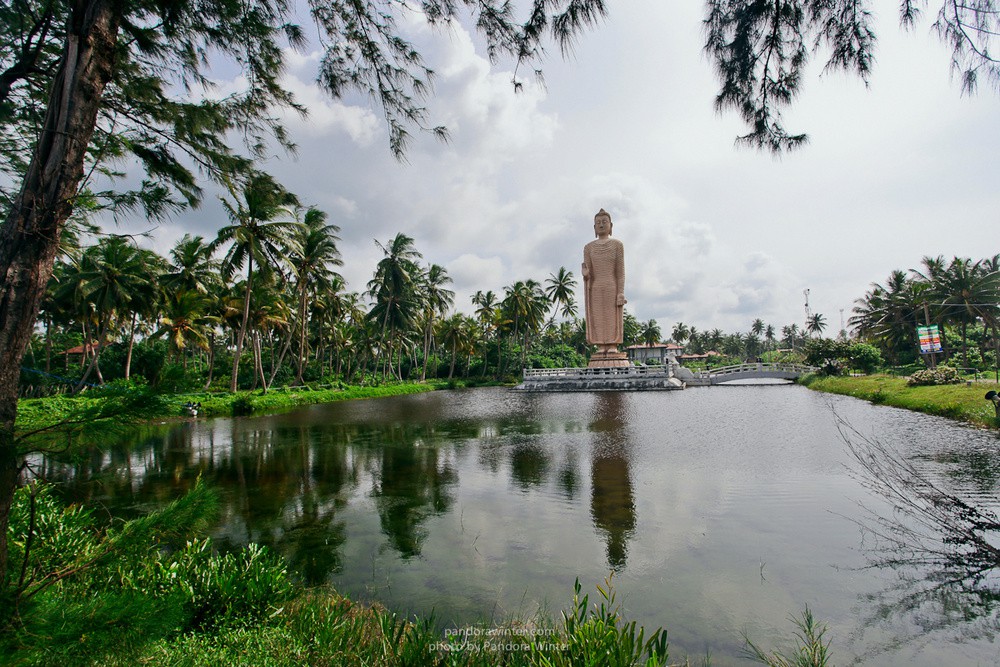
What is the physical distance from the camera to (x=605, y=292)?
117 ft

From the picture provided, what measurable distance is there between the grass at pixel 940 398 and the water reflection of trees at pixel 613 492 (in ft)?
30.5

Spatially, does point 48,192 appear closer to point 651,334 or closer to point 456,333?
point 456,333

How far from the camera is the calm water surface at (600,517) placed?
387 cm

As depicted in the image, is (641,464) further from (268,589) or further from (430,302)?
(430,302)

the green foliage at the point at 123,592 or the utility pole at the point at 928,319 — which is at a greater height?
the utility pole at the point at 928,319

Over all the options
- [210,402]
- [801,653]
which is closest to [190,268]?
[210,402]

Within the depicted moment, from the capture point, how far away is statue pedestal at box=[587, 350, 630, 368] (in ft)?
114

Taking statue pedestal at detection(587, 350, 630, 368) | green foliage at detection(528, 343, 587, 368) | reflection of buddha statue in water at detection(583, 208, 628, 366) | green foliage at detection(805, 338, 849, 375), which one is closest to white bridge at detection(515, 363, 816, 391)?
statue pedestal at detection(587, 350, 630, 368)

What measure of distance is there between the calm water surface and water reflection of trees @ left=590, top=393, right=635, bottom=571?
0.04 meters

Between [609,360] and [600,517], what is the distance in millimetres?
29627

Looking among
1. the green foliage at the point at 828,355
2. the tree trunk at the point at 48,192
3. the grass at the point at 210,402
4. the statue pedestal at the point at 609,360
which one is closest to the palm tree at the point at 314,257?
the grass at the point at 210,402

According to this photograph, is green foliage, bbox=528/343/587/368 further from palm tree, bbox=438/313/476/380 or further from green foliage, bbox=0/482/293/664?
green foliage, bbox=0/482/293/664

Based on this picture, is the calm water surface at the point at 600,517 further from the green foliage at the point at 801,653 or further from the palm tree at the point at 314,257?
the palm tree at the point at 314,257

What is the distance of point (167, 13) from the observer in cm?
298
